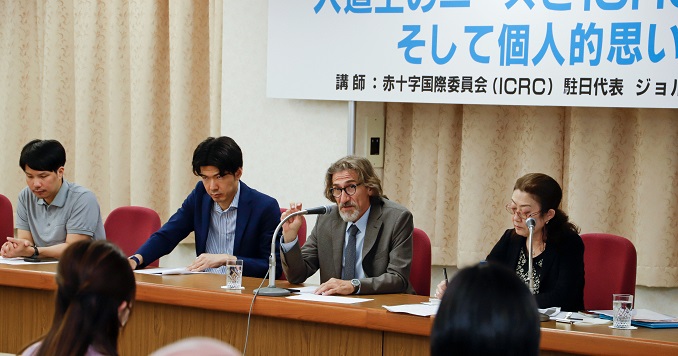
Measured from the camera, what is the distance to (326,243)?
417 cm

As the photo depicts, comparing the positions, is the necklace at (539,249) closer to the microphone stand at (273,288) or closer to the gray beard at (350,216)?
the gray beard at (350,216)

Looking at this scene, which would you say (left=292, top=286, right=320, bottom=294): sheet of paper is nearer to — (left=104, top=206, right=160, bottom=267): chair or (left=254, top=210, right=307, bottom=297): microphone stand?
(left=254, top=210, right=307, bottom=297): microphone stand

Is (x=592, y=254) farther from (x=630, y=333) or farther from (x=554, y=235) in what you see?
(x=630, y=333)

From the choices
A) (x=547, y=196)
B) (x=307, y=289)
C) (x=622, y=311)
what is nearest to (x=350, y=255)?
(x=307, y=289)

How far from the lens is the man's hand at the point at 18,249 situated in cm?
445

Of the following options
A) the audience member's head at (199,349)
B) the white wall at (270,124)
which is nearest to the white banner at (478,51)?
the white wall at (270,124)

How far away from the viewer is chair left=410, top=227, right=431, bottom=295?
4199mm

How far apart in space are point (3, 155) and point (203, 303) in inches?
149

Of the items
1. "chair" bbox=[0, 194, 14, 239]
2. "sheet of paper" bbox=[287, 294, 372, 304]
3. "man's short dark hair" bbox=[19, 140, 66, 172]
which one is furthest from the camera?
"chair" bbox=[0, 194, 14, 239]

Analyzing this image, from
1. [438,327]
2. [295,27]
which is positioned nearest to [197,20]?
[295,27]

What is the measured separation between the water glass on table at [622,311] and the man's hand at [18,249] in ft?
8.78

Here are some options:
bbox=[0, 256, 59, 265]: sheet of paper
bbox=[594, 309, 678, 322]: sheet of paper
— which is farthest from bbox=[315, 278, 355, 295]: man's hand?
bbox=[0, 256, 59, 265]: sheet of paper

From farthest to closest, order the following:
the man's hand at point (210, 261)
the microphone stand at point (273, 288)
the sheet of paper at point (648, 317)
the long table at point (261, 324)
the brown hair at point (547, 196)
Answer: the man's hand at point (210, 261) → the brown hair at point (547, 196) → the microphone stand at point (273, 288) → the sheet of paper at point (648, 317) → the long table at point (261, 324)

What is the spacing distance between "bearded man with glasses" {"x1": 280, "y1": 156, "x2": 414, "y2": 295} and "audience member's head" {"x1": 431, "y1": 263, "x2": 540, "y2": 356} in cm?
258
